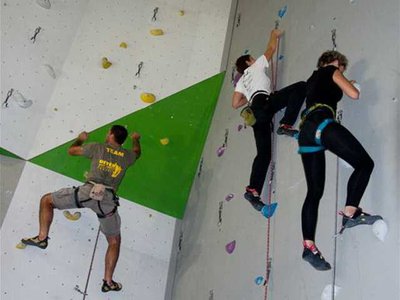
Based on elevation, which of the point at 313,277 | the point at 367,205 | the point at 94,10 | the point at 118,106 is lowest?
the point at 313,277

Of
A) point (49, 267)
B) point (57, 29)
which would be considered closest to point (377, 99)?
point (49, 267)

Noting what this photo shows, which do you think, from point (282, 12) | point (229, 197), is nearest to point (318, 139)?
point (229, 197)

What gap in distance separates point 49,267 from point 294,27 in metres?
2.55

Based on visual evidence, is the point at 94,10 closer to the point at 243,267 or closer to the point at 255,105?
the point at 255,105

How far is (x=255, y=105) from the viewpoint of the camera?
306 cm

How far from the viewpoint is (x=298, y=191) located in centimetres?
272

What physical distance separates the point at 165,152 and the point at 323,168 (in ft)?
7.35

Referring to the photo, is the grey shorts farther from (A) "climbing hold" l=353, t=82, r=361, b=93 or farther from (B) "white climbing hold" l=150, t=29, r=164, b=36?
(B) "white climbing hold" l=150, t=29, r=164, b=36

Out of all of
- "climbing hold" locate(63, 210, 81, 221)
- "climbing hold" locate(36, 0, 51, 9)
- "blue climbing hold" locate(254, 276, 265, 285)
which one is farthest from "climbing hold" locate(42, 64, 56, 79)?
"blue climbing hold" locate(254, 276, 265, 285)

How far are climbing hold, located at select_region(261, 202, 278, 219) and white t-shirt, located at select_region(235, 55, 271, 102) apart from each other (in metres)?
0.74

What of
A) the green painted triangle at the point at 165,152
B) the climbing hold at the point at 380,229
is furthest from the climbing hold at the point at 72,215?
the climbing hold at the point at 380,229

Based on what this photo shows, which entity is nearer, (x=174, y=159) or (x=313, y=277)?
(x=313, y=277)

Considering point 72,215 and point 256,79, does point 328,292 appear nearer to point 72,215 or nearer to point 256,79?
point 256,79

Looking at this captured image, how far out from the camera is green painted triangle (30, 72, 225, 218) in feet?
13.7
